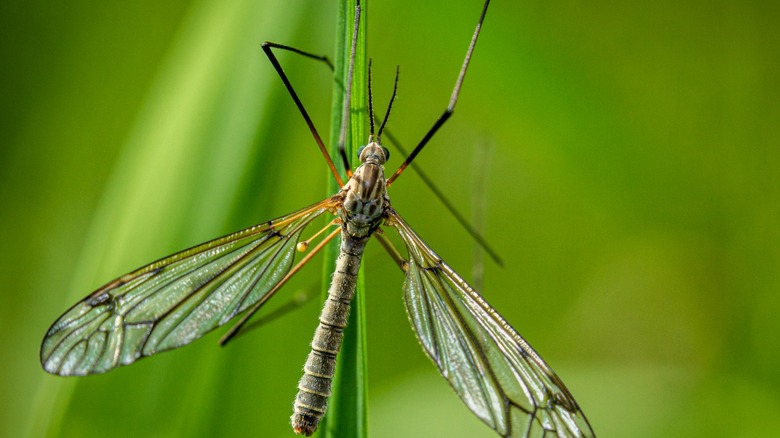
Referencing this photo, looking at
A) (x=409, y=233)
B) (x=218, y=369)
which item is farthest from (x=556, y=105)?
(x=218, y=369)

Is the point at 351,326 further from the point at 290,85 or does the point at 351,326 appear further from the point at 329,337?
the point at 290,85

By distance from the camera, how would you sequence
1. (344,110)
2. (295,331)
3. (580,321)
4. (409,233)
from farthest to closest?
1. (580,321)
2. (295,331)
3. (409,233)
4. (344,110)

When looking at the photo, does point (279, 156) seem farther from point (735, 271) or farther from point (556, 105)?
point (735, 271)

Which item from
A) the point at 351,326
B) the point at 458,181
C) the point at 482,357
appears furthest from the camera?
the point at 458,181

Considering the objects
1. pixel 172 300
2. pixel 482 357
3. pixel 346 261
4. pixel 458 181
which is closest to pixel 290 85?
pixel 346 261

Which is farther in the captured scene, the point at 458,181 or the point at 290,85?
the point at 458,181

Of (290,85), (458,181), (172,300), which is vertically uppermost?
(458,181)

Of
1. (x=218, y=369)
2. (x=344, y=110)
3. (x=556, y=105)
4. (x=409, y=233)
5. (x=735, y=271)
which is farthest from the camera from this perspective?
→ (x=735, y=271)
